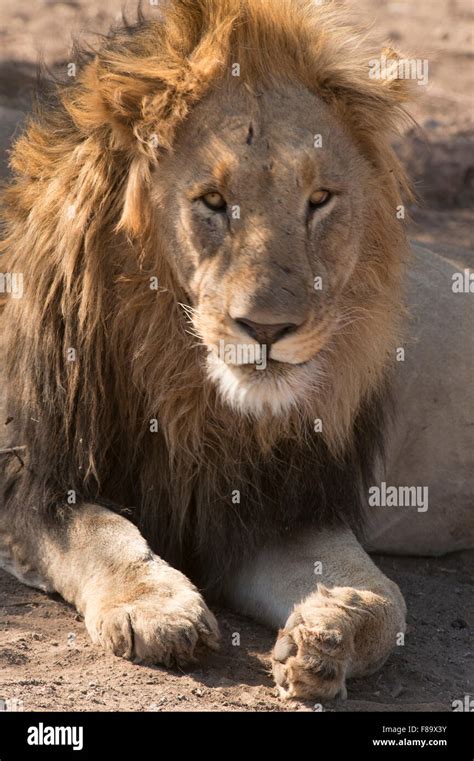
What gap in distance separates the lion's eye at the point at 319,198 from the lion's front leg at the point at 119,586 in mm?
1059

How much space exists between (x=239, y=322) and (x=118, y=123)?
0.70m

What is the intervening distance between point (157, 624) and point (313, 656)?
406mm

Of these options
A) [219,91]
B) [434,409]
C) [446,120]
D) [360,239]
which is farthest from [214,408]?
[446,120]

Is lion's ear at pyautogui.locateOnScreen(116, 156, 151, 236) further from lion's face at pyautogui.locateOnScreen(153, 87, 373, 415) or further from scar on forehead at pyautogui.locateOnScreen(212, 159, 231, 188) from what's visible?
scar on forehead at pyautogui.locateOnScreen(212, 159, 231, 188)

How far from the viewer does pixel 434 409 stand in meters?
5.28

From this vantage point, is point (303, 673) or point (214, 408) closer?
point (303, 673)

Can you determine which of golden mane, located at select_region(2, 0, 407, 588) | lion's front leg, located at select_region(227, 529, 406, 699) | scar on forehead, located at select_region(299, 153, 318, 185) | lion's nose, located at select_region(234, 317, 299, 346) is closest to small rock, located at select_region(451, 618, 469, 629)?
lion's front leg, located at select_region(227, 529, 406, 699)

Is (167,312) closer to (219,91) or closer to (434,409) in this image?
(219,91)

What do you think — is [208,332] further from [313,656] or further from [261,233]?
[313,656]

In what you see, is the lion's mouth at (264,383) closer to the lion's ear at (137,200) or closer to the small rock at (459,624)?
the lion's ear at (137,200)

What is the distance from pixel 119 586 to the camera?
3.66m

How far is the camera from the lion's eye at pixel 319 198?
11.8 ft

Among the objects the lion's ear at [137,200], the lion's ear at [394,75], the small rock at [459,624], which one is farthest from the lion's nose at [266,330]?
the small rock at [459,624]

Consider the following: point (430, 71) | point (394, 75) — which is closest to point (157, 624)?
point (394, 75)
